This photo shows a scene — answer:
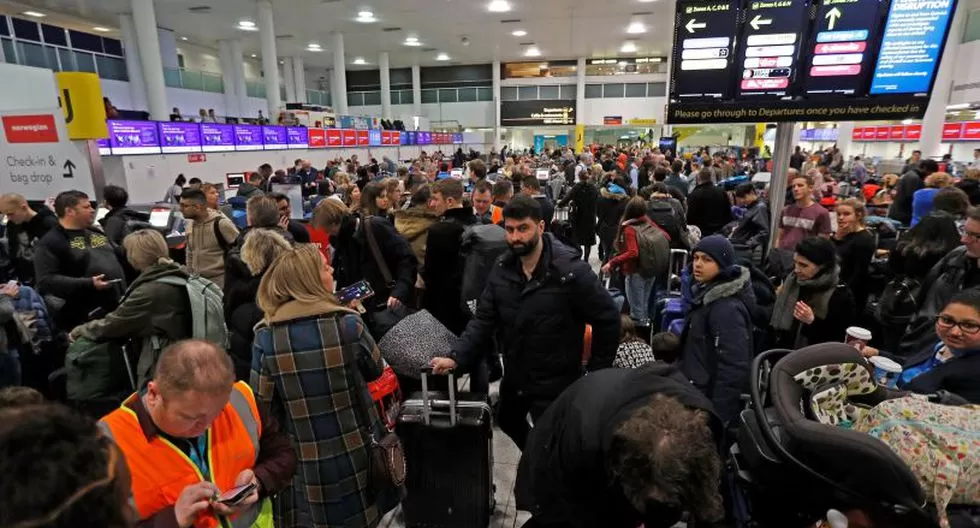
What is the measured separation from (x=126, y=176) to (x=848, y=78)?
12.1 metres

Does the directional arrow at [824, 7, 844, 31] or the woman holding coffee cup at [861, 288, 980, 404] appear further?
the directional arrow at [824, 7, 844, 31]

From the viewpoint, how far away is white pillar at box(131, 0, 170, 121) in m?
14.4

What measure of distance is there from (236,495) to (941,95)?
70.5 feet

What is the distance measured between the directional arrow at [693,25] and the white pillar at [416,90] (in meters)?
29.5

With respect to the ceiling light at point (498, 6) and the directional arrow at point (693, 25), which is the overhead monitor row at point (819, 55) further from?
the ceiling light at point (498, 6)

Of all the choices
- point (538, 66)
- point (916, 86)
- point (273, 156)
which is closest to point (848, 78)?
point (916, 86)

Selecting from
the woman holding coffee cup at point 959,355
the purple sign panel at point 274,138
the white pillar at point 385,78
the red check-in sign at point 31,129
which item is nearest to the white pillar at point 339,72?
the white pillar at point 385,78

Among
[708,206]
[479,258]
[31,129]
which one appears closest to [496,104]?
[708,206]

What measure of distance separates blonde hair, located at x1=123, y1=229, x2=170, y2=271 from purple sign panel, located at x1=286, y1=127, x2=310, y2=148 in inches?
542

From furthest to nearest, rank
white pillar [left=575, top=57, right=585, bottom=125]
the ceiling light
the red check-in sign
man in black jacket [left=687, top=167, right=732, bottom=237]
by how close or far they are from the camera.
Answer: white pillar [left=575, top=57, right=585, bottom=125], the ceiling light, man in black jacket [left=687, top=167, right=732, bottom=237], the red check-in sign

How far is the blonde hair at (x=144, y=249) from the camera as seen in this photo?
3.00m

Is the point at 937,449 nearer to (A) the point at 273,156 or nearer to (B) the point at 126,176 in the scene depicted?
(B) the point at 126,176

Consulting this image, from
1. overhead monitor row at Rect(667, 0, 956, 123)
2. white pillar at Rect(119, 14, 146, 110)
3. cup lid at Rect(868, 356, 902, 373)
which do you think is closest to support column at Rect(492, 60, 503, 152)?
white pillar at Rect(119, 14, 146, 110)

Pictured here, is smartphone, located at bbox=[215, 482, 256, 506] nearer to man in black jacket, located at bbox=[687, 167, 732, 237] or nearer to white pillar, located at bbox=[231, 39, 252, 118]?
man in black jacket, located at bbox=[687, 167, 732, 237]
